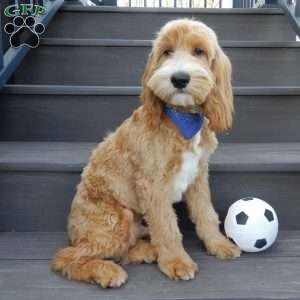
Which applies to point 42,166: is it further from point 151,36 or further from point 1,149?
point 151,36

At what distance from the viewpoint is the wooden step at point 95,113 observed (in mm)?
2775

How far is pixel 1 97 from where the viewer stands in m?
2.76

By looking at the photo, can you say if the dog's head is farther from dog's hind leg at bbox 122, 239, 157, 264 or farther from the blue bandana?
dog's hind leg at bbox 122, 239, 157, 264

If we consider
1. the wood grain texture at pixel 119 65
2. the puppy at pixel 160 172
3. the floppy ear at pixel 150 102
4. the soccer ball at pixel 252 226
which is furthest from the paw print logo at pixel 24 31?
the soccer ball at pixel 252 226

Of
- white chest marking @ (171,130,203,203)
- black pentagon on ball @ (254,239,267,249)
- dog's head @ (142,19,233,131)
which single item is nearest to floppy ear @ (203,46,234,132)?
dog's head @ (142,19,233,131)

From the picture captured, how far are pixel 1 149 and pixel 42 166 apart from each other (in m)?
0.38

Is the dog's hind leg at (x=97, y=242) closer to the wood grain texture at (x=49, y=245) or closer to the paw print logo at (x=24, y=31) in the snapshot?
the wood grain texture at (x=49, y=245)

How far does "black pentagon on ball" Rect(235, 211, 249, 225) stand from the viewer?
2.06 meters

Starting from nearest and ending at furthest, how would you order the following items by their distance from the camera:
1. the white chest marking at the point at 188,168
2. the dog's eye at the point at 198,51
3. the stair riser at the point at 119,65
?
1. the dog's eye at the point at 198,51
2. the white chest marking at the point at 188,168
3. the stair riser at the point at 119,65

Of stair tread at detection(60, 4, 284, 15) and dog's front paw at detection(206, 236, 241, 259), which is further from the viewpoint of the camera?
stair tread at detection(60, 4, 284, 15)

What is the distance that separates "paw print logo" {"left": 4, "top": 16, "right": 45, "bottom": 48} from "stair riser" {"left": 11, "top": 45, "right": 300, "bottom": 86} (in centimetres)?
10

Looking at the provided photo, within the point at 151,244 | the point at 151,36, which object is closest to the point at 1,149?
the point at 151,244

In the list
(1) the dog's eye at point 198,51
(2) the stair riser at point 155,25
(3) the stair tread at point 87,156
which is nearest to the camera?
(1) the dog's eye at point 198,51

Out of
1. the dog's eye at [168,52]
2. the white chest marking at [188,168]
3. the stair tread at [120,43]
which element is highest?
the dog's eye at [168,52]
